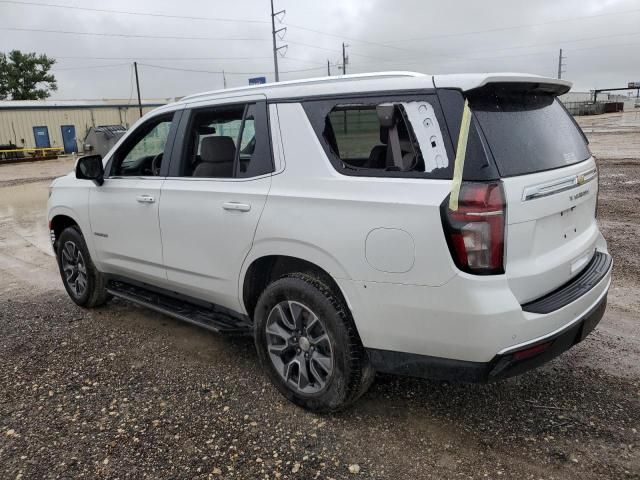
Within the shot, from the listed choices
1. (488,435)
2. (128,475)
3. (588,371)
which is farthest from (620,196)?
(128,475)

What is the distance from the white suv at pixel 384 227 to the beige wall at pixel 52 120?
3827 cm

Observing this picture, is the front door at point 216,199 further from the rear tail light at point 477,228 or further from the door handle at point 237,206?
the rear tail light at point 477,228

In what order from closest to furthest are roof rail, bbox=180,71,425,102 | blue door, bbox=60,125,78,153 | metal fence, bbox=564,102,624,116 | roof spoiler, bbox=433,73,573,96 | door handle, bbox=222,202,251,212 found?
roof spoiler, bbox=433,73,573,96 < roof rail, bbox=180,71,425,102 < door handle, bbox=222,202,251,212 < blue door, bbox=60,125,78,153 < metal fence, bbox=564,102,624,116

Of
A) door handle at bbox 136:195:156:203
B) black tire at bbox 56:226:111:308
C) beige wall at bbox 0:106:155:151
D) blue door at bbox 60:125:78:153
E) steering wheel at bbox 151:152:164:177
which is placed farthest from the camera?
blue door at bbox 60:125:78:153

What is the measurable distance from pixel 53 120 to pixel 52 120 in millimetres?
78

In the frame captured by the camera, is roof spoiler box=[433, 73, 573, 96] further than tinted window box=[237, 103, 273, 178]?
No

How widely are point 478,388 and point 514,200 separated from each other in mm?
1525

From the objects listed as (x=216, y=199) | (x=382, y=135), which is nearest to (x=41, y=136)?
(x=216, y=199)

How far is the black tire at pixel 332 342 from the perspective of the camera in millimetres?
2846

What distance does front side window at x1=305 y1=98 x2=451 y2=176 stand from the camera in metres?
2.56

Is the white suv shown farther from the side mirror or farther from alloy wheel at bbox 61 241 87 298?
alloy wheel at bbox 61 241 87 298

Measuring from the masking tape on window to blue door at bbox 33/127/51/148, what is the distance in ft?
141

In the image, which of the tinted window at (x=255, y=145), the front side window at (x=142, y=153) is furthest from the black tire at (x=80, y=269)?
the tinted window at (x=255, y=145)

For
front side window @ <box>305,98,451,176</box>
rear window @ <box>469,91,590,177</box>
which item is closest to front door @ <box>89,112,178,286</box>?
front side window @ <box>305,98,451,176</box>
